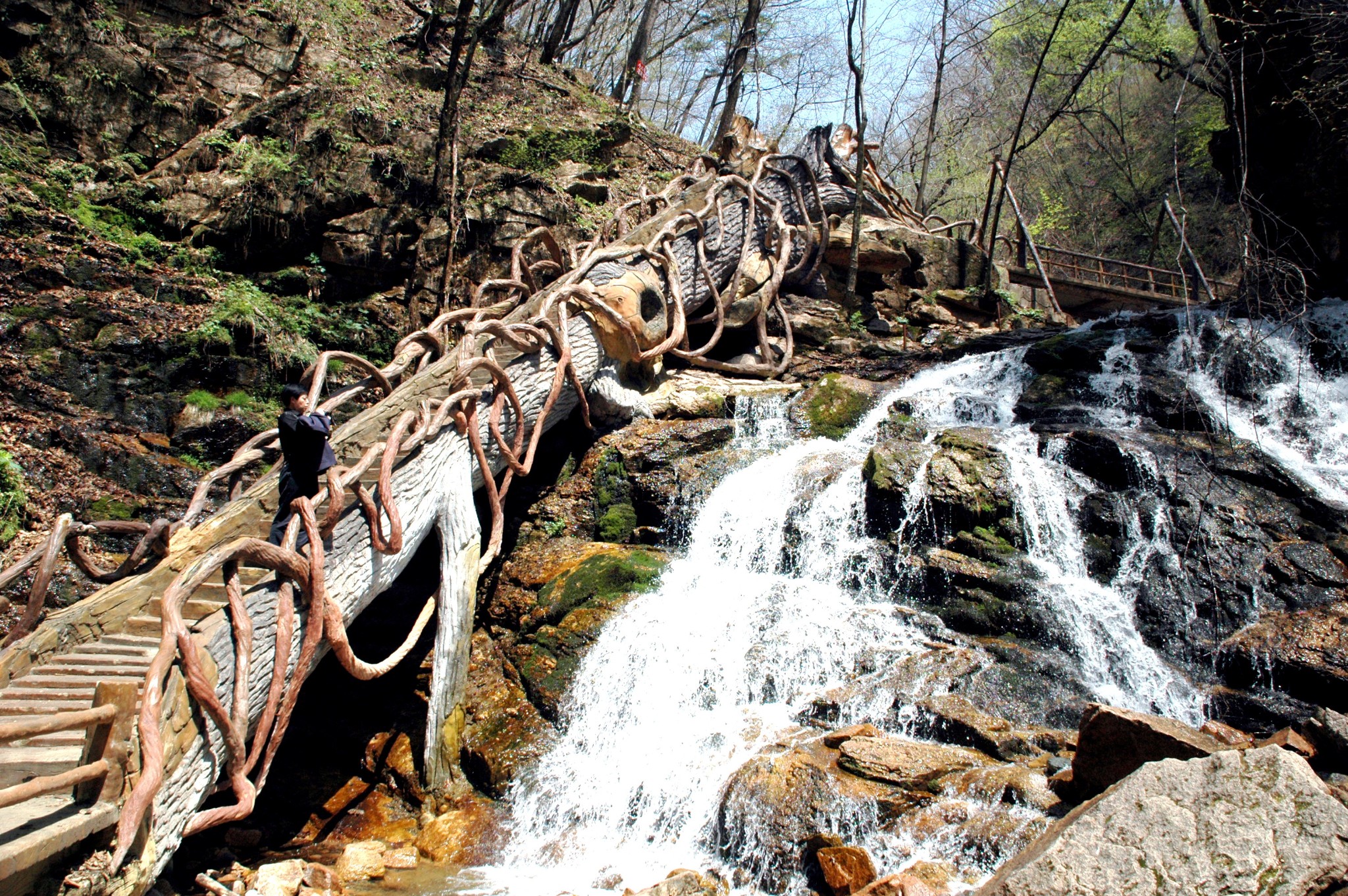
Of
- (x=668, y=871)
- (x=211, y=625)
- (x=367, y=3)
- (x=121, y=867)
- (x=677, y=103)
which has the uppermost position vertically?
(x=677, y=103)

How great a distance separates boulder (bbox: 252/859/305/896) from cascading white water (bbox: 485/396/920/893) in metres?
0.95

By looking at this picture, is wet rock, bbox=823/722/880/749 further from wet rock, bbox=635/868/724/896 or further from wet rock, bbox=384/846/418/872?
wet rock, bbox=384/846/418/872

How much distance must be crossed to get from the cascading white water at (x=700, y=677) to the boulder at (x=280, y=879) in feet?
3.13

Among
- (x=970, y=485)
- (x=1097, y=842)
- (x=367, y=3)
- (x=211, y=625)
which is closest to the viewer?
(x=1097, y=842)

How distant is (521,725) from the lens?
4965 millimetres

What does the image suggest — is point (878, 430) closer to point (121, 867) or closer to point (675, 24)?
point (121, 867)

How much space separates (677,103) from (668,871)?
87.4 feet

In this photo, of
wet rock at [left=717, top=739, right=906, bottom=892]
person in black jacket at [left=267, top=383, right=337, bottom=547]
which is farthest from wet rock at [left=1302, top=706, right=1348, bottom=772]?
person in black jacket at [left=267, top=383, right=337, bottom=547]

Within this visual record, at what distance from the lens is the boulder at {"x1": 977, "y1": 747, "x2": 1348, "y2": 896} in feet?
7.39

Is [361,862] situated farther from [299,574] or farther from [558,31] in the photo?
[558,31]

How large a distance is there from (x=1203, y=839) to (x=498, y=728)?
394 cm

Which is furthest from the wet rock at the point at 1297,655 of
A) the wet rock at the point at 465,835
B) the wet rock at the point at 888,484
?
the wet rock at the point at 465,835

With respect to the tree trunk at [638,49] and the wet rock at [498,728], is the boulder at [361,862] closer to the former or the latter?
the wet rock at [498,728]

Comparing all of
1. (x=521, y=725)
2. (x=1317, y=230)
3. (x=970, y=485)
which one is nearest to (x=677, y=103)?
(x=1317, y=230)
